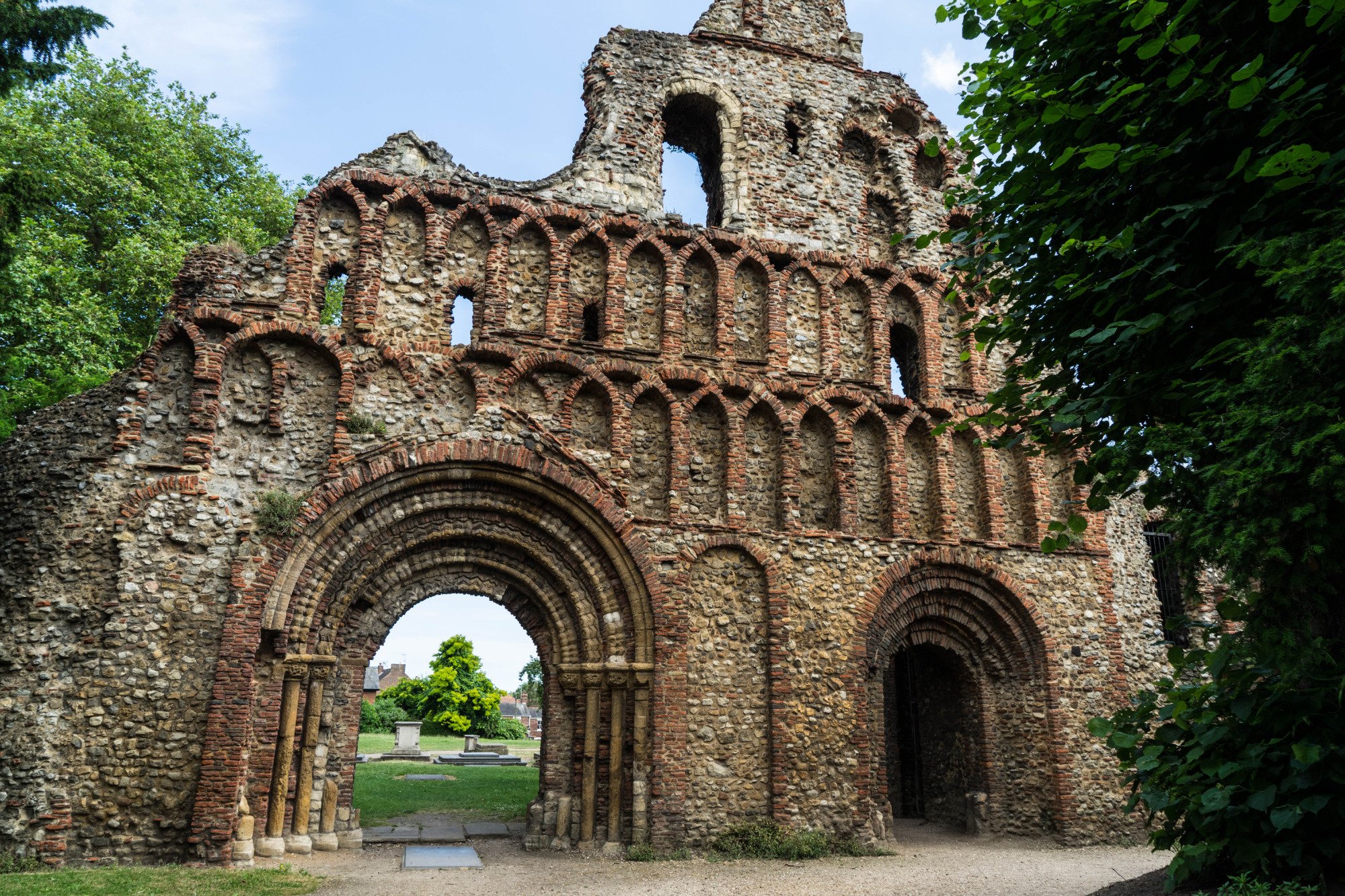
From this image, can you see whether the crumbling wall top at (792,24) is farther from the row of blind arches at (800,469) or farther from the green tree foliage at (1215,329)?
the green tree foliage at (1215,329)

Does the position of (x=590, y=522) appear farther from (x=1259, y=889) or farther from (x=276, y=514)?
(x=1259, y=889)

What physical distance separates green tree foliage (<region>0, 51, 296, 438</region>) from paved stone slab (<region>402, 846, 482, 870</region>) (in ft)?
29.3

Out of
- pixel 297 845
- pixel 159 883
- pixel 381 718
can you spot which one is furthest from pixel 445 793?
pixel 381 718

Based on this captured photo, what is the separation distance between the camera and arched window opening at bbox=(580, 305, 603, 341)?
11.7 meters

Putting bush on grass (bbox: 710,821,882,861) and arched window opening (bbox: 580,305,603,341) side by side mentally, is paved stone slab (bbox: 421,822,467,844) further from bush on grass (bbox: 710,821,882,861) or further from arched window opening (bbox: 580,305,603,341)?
arched window opening (bbox: 580,305,603,341)

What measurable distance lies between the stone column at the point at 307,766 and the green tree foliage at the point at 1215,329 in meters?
7.78

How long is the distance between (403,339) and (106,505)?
148 inches

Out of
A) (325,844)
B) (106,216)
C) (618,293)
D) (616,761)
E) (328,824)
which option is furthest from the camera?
(106,216)

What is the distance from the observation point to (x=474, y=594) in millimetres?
10562

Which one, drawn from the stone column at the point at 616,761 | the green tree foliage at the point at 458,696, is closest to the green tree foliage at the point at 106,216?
the stone column at the point at 616,761

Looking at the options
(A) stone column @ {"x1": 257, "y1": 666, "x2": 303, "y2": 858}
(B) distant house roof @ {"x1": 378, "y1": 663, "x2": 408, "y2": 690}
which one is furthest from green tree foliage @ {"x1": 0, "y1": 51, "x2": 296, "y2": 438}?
(B) distant house roof @ {"x1": 378, "y1": 663, "x2": 408, "y2": 690}

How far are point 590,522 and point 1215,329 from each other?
7.01 metres

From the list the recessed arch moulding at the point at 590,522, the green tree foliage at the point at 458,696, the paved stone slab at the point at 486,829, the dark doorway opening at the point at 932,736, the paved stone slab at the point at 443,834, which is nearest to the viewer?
the recessed arch moulding at the point at 590,522

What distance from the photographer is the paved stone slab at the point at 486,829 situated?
10.6 metres
